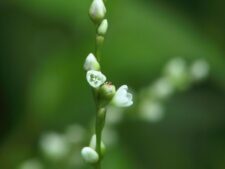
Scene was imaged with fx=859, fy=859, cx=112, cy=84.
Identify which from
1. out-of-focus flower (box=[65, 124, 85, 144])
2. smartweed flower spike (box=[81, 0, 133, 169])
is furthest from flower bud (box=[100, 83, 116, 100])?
out-of-focus flower (box=[65, 124, 85, 144])

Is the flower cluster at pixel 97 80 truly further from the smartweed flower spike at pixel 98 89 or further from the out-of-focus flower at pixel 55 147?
the out-of-focus flower at pixel 55 147

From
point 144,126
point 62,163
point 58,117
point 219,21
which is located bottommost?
point 62,163

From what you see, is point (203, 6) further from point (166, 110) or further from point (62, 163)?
→ point (62, 163)

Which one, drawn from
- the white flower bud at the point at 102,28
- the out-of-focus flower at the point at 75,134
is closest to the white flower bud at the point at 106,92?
the white flower bud at the point at 102,28

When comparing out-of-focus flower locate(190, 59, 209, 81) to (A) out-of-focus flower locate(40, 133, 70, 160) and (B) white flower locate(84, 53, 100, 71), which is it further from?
(B) white flower locate(84, 53, 100, 71)

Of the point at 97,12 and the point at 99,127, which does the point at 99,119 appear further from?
the point at 97,12

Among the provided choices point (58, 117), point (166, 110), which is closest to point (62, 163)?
point (58, 117)
